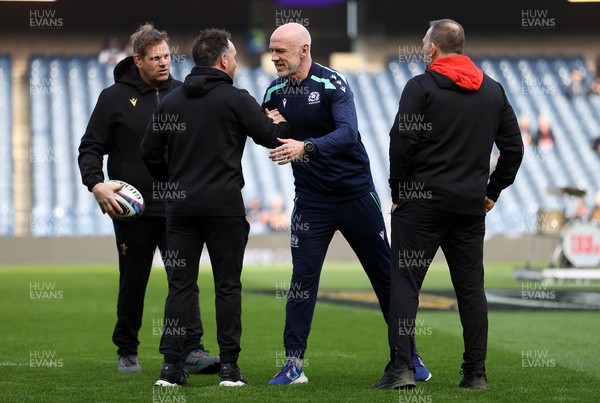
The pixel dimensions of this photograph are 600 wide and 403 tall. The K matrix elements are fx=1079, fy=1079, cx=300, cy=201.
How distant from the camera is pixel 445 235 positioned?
595 cm

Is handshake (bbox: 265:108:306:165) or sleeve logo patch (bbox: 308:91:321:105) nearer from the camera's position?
handshake (bbox: 265:108:306:165)

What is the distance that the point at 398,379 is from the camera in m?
5.83

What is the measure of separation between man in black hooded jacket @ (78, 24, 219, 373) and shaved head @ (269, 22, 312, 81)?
91 cm

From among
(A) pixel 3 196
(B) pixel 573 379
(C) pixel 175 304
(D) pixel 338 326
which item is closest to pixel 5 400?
(C) pixel 175 304

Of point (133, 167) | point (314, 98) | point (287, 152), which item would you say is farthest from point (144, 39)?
point (287, 152)

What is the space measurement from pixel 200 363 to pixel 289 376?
753 mm

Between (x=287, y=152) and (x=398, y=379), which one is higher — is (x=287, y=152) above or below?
above

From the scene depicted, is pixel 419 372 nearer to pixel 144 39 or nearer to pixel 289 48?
pixel 289 48

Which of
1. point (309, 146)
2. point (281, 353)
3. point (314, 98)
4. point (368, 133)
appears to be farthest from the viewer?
point (368, 133)

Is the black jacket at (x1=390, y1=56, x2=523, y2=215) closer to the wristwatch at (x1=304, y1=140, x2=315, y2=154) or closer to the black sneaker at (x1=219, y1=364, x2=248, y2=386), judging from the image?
the wristwatch at (x1=304, y1=140, x2=315, y2=154)

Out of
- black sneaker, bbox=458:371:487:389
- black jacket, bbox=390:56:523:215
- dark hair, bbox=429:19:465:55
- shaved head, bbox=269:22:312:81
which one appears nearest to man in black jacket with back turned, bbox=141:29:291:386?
shaved head, bbox=269:22:312:81

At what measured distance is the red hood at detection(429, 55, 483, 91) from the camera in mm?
5750

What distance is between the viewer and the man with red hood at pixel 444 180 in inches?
227

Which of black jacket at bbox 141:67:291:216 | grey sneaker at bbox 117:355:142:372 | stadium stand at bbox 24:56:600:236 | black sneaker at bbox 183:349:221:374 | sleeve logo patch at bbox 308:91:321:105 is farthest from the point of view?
stadium stand at bbox 24:56:600:236
